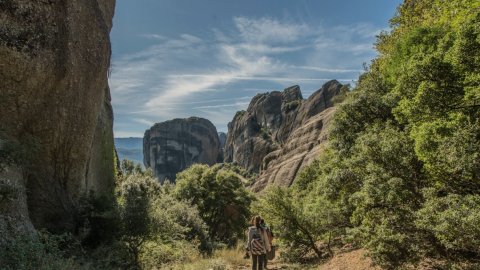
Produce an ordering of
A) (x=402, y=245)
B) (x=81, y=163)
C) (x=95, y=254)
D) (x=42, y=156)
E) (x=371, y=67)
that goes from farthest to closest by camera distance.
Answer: (x=371, y=67) < (x=81, y=163) < (x=42, y=156) < (x=95, y=254) < (x=402, y=245)

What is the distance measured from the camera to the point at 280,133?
109 meters

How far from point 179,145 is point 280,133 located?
66.3 m

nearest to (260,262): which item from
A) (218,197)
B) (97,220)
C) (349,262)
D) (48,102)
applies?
(349,262)

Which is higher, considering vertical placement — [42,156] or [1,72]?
[1,72]

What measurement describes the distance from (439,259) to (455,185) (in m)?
3.52

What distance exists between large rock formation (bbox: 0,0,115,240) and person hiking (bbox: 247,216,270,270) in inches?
286

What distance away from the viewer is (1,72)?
45.8 ft

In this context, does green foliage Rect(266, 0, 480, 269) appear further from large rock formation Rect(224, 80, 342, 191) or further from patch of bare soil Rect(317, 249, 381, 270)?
large rock formation Rect(224, 80, 342, 191)

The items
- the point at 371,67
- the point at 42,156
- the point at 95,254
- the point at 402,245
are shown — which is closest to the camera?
the point at 402,245

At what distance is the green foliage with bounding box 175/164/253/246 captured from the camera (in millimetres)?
37781

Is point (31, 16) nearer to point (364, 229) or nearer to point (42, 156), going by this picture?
point (42, 156)

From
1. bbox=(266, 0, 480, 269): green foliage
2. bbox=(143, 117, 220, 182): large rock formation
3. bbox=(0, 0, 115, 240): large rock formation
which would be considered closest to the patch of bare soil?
bbox=(266, 0, 480, 269): green foliage

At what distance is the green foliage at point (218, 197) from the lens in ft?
124

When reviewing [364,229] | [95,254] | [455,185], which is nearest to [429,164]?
[455,185]
